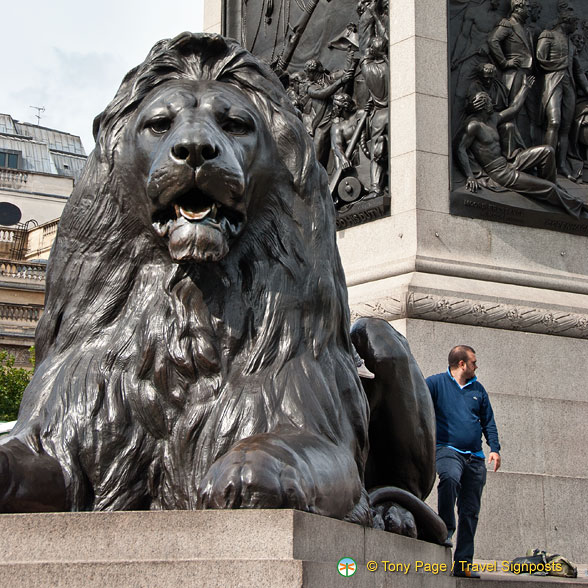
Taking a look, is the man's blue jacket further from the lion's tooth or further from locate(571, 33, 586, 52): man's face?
locate(571, 33, 586, 52): man's face

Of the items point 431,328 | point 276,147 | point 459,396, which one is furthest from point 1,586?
point 431,328

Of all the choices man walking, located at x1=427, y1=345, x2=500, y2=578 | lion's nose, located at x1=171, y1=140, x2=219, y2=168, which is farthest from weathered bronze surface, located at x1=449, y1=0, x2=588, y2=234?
lion's nose, located at x1=171, y1=140, x2=219, y2=168

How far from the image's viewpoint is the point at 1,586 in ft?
9.43

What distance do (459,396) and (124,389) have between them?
3.56 m

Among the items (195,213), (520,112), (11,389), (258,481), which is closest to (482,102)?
(520,112)

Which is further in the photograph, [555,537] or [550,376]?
[550,376]

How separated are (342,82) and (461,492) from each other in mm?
4582

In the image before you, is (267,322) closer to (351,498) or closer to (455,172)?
Result: (351,498)

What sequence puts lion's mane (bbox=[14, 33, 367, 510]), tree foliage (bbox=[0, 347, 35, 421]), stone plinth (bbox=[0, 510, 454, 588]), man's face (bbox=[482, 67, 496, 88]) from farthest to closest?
tree foliage (bbox=[0, 347, 35, 421]) → man's face (bbox=[482, 67, 496, 88]) → lion's mane (bbox=[14, 33, 367, 510]) → stone plinth (bbox=[0, 510, 454, 588])

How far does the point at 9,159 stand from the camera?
66.9m

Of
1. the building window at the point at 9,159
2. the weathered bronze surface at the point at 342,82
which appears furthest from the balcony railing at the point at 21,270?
the building window at the point at 9,159

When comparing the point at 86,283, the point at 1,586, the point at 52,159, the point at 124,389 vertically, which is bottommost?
the point at 1,586

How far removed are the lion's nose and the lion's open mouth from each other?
100mm

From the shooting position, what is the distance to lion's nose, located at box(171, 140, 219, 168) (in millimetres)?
3490
